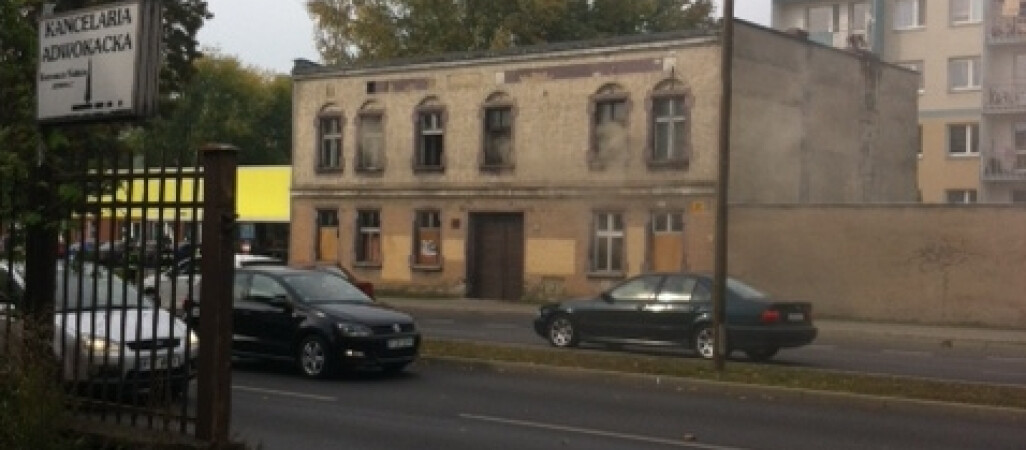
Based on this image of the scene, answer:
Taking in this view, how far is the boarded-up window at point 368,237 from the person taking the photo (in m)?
41.2

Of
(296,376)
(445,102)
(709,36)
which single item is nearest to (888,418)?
(296,376)

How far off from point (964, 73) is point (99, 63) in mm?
54024

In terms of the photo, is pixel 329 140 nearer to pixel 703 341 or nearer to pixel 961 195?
pixel 703 341

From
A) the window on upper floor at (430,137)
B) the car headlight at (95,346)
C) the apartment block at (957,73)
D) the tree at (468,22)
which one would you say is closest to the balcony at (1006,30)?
the apartment block at (957,73)

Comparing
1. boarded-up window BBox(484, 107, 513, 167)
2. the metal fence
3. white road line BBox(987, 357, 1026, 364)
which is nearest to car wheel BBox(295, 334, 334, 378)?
the metal fence

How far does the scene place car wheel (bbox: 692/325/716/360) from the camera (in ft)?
64.0

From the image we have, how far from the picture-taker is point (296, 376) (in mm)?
16516

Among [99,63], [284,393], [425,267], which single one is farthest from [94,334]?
[425,267]

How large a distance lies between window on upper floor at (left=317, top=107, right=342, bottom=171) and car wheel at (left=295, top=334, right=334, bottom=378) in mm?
26342

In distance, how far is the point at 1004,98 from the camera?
169 ft

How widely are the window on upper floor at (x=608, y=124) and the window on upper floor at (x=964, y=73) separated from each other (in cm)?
2600

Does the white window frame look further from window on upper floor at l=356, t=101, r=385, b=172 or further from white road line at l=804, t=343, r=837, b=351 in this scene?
white road line at l=804, t=343, r=837, b=351

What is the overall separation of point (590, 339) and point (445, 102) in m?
19.6

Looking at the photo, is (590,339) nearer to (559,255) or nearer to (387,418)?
(387,418)
